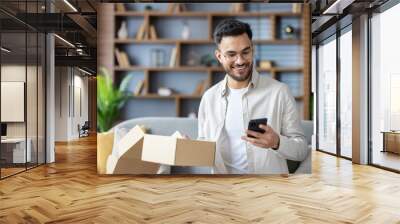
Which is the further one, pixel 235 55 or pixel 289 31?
pixel 289 31

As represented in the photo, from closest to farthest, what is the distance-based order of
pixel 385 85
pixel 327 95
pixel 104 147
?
pixel 104 147, pixel 385 85, pixel 327 95

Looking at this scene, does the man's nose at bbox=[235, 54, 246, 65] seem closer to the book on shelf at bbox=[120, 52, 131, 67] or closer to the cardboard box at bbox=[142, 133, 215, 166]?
the cardboard box at bbox=[142, 133, 215, 166]

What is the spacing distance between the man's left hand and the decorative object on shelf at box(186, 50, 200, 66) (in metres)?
1.02

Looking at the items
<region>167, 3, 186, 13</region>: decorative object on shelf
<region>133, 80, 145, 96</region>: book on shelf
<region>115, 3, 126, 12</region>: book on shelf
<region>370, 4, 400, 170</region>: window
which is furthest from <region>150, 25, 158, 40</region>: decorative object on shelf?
<region>370, 4, 400, 170</region>: window

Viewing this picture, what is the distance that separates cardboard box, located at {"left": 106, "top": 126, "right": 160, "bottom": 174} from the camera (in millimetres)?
5305

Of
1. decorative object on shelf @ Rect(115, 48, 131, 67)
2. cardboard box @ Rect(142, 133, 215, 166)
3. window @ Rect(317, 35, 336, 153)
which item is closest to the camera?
cardboard box @ Rect(142, 133, 215, 166)

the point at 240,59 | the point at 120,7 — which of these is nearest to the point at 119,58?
the point at 120,7

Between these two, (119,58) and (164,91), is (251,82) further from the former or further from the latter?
(119,58)

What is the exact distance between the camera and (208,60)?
5309mm

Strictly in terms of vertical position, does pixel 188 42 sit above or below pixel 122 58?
above

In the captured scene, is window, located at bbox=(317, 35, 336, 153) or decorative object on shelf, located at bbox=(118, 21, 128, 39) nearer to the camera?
decorative object on shelf, located at bbox=(118, 21, 128, 39)

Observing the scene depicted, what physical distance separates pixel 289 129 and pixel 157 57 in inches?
70.1

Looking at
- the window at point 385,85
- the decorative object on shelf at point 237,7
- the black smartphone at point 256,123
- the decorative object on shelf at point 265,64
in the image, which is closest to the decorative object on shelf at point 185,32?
the decorative object on shelf at point 237,7

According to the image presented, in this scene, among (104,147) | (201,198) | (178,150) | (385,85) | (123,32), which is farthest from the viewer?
(385,85)
